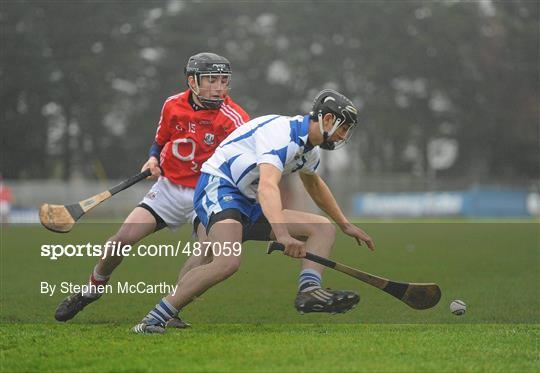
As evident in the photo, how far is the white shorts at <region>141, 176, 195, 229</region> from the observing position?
870 centimetres

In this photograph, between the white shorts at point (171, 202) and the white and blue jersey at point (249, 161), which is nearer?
the white and blue jersey at point (249, 161)

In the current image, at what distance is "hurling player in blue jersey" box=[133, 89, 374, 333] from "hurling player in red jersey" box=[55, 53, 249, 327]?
1.11 metres

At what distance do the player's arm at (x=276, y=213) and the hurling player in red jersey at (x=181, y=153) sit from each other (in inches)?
68.0

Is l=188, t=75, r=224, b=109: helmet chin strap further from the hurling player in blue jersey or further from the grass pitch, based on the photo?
the grass pitch

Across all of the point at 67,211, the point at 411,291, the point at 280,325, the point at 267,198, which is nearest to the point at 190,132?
the point at 67,211

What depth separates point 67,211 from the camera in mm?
8992

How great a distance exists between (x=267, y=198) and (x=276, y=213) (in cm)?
12

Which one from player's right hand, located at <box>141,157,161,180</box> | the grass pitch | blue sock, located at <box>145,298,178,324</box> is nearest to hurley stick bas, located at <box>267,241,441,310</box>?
the grass pitch

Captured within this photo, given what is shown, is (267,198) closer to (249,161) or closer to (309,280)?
(249,161)

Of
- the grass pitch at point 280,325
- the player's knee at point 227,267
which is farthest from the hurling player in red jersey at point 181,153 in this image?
the player's knee at point 227,267

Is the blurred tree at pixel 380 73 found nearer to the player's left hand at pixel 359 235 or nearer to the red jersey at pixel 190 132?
the red jersey at pixel 190 132

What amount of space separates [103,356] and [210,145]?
2.91m

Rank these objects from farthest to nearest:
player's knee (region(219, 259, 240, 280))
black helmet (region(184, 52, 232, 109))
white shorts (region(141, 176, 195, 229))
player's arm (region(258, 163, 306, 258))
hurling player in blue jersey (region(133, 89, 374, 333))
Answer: white shorts (region(141, 176, 195, 229))
black helmet (region(184, 52, 232, 109))
player's knee (region(219, 259, 240, 280))
hurling player in blue jersey (region(133, 89, 374, 333))
player's arm (region(258, 163, 306, 258))

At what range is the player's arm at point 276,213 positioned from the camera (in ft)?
22.5
